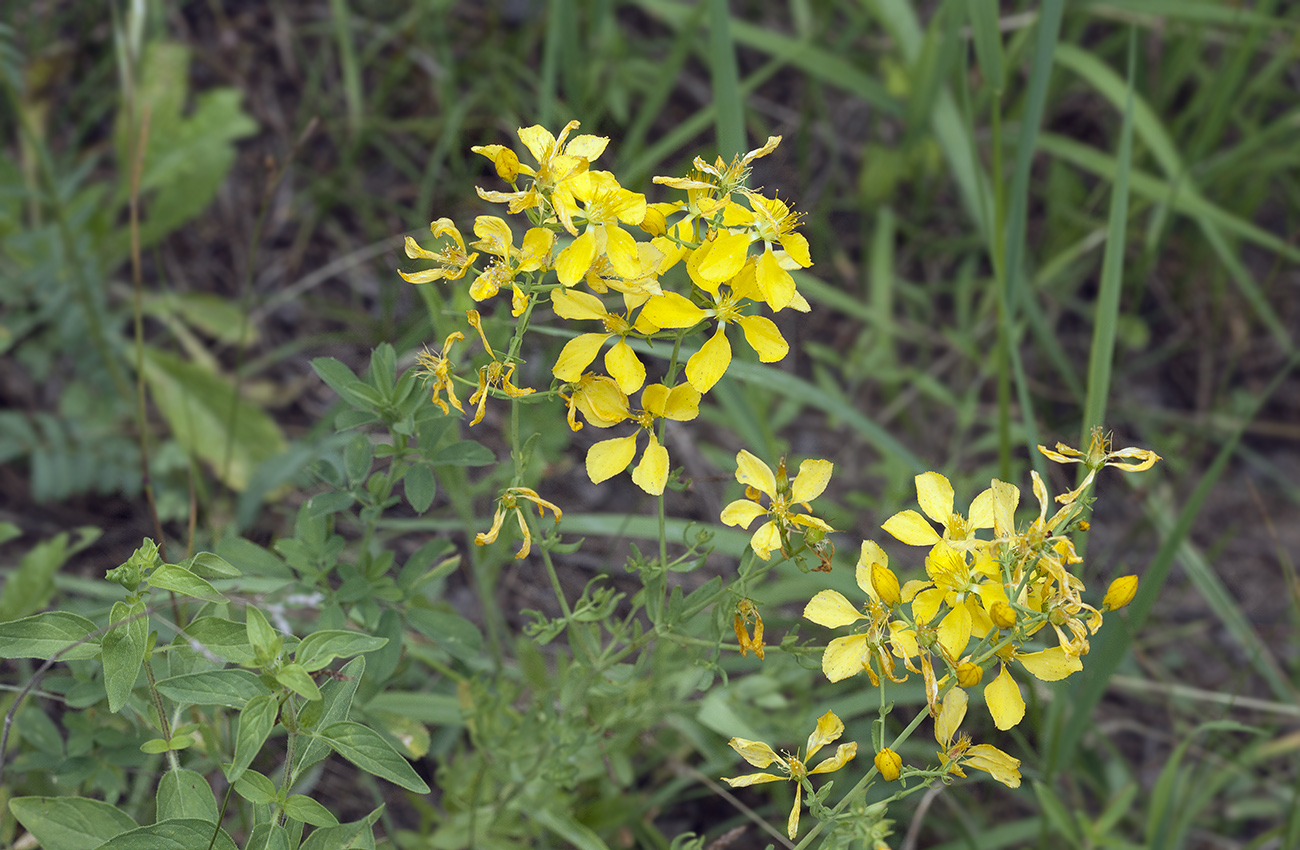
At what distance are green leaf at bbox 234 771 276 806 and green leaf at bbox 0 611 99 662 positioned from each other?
0.31 meters

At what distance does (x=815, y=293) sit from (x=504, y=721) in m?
1.87

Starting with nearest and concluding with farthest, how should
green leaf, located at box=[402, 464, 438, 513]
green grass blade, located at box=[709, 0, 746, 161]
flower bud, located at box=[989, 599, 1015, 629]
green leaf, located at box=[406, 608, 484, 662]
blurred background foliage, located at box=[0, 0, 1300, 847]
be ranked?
1. flower bud, located at box=[989, 599, 1015, 629]
2. green leaf, located at box=[402, 464, 438, 513]
3. green leaf, located at box=[406, 608, 484, 662]
4. green grass blade, located at box=[709, 0, 746, 161]
5. blurred background foliage, located at box=[0, 0, 1300, 847]

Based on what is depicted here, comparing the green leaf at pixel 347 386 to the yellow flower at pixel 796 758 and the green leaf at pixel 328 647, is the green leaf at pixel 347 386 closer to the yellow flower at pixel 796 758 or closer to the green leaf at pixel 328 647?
the green leaf at pixel 328 647

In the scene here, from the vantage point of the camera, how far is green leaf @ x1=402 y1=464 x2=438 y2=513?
166 centimetres

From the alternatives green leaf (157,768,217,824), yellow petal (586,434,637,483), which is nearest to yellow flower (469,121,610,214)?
yellow petal (586,434,637,483)

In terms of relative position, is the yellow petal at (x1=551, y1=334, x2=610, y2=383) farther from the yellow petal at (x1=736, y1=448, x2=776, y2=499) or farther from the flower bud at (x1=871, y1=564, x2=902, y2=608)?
the flower bud at (x1=871, y1=564, x2=902, y2=608)

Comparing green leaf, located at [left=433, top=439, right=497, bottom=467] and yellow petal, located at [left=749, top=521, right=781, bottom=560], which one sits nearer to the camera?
yellow petal, located at [left=749, top=521, right=781, bottom=560]

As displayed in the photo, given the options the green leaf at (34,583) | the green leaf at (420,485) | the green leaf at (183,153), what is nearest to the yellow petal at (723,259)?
the green leaf at (420,485)

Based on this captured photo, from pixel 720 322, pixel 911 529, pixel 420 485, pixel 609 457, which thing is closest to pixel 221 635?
pixel 420 485

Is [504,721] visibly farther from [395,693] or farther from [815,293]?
[815,293]

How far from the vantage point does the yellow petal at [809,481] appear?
4.84 ft

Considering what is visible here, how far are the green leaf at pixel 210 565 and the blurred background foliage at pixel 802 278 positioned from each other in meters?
0.93

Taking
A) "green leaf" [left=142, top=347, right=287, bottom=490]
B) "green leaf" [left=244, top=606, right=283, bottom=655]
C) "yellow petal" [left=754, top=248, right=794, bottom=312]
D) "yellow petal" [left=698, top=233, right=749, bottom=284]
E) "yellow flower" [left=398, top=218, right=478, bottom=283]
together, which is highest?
"yellow petal" [left=698, top=233, right=749, bottom=284]

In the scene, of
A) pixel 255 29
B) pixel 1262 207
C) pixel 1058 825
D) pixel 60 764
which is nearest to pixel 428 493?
pixel 60 764
